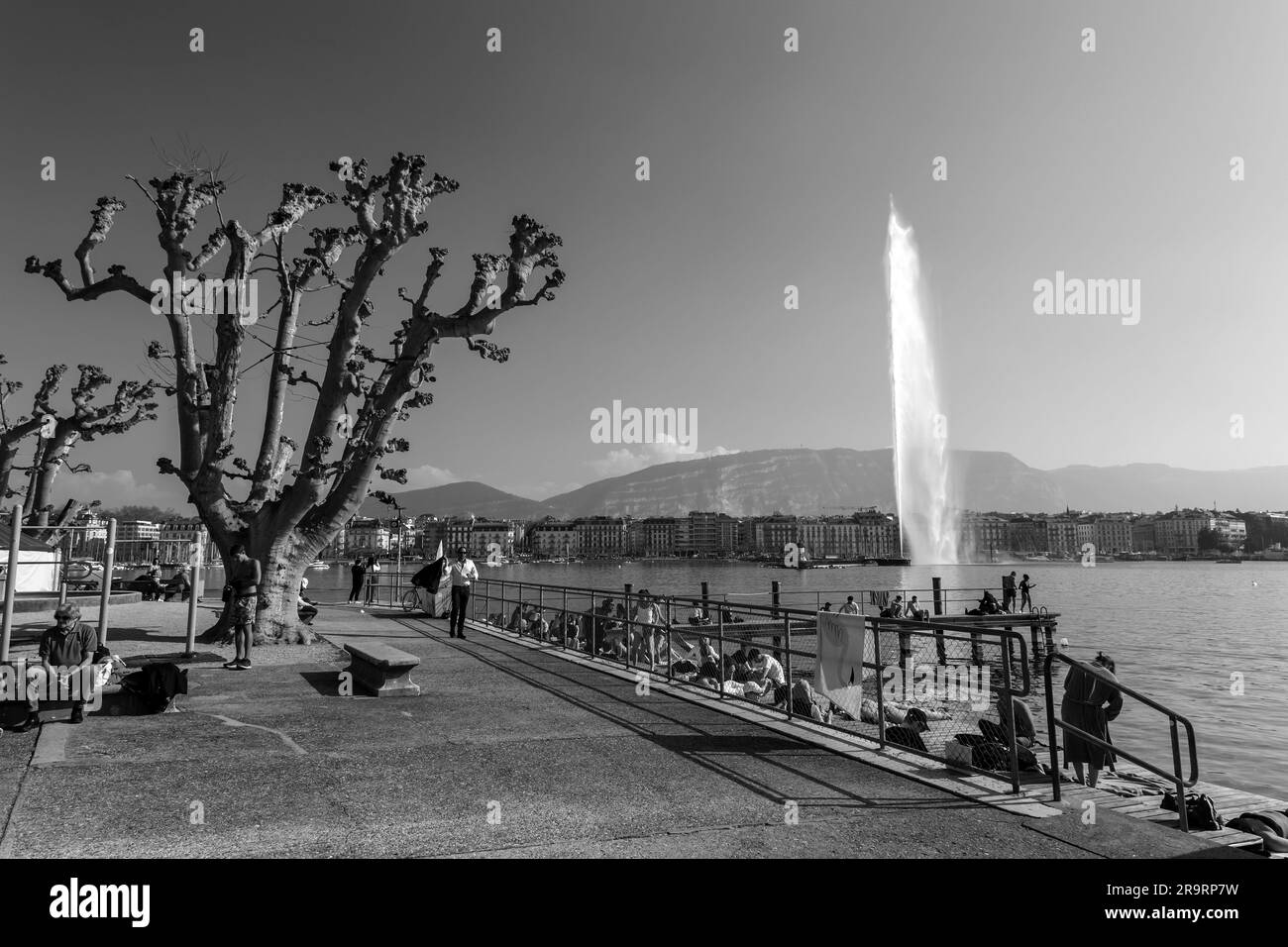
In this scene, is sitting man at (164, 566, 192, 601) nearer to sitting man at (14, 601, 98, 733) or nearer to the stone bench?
the stone bench

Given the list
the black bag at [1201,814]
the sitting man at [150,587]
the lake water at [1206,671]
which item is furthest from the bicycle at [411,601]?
the black bag at [1201,814]

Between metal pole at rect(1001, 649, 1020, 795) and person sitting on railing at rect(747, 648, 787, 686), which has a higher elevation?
metal pole at rect(1001, 649, 1020, 795)

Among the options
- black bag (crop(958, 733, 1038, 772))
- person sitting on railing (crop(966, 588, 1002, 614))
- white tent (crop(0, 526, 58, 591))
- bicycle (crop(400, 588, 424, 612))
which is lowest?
person sitting on railing (crop(966, 588, 1002, 614))

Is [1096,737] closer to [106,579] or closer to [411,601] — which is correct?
[106,579]

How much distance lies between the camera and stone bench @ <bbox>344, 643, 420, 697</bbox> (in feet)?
33.8

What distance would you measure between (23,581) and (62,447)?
7.53 metres

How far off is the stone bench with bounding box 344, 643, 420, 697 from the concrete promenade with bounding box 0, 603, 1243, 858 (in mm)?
336

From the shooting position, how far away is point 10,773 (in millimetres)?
6348

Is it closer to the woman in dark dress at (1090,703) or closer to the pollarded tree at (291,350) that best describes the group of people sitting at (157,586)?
the pollarded tree at (291,350)

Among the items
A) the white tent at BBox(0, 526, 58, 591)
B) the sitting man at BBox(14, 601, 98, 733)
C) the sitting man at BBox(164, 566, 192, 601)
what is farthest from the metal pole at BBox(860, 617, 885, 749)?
the sitting man at BBox(164, 566, 192, 601)

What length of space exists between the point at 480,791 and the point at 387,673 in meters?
4.66

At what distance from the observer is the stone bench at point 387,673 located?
10289mm
